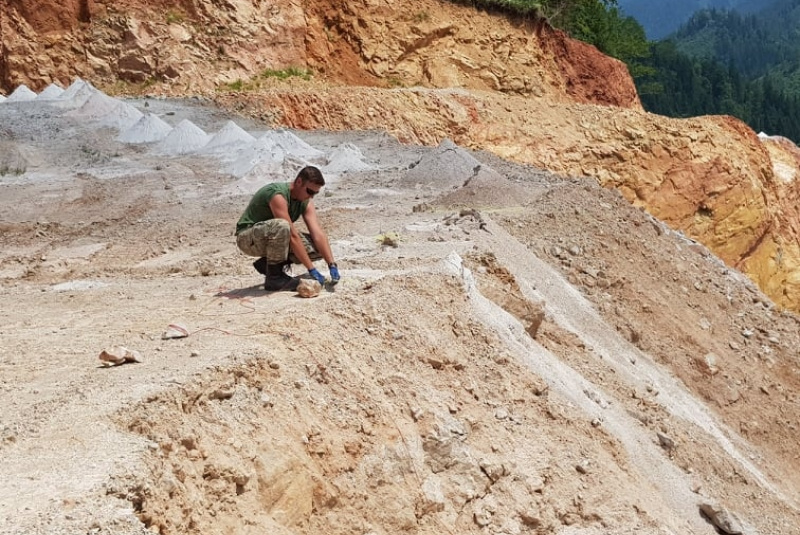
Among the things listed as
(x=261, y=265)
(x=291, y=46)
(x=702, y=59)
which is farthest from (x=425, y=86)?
(x=702, y=59)

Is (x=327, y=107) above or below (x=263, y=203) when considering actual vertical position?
below

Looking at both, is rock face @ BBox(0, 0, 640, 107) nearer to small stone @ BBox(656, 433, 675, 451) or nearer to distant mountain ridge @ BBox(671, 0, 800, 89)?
small stone @ BBox(656, 433, 675, 451)

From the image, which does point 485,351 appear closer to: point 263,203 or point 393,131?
point 263,203

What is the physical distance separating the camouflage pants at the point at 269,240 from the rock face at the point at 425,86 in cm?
1370

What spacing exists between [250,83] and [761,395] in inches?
628

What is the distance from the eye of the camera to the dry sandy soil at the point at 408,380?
165 inches

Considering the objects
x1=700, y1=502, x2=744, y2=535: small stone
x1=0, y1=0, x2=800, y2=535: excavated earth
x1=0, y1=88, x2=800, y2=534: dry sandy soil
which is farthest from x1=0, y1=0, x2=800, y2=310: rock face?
x1=700, y1=502, x2=744, y2=535: small stone

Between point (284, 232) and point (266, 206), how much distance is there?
313 mm

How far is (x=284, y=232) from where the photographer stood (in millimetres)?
6410

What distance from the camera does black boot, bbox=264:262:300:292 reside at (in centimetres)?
659

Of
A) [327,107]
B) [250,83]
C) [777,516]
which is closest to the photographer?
[777,516]

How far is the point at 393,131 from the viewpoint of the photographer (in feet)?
67.8

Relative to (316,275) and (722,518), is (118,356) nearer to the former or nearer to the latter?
(316,275)

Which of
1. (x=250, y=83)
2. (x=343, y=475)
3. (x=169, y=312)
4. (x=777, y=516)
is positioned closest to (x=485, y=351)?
(x=343, y=475)
